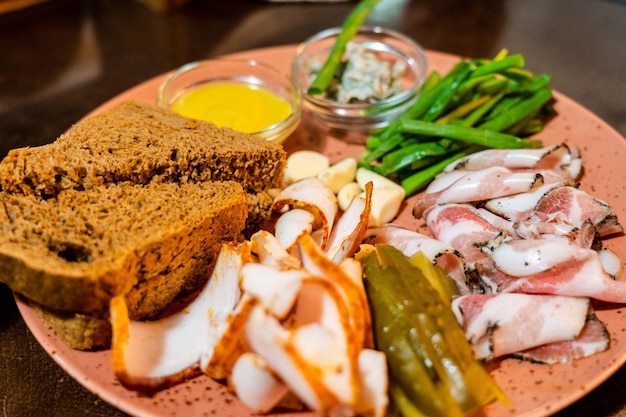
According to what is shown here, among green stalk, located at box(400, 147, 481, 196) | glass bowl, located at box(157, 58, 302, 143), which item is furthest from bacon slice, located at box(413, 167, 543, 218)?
glass bowl, located at box(157, 58, 302, 143)

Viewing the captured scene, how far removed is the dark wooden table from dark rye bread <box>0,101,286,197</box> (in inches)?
65.1

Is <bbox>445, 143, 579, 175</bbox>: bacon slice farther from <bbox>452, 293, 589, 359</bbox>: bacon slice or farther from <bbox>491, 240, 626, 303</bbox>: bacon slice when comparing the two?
<bbox>452, 293, 589, 359</bbox>: bacon slice

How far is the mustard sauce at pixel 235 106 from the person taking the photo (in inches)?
139

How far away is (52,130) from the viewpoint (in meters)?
4.48

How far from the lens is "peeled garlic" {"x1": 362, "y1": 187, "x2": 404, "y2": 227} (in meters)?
3.05

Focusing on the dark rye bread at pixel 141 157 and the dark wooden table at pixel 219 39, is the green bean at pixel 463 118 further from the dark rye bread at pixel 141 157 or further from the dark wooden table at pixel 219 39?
the dark wooden table at pixel 219 39

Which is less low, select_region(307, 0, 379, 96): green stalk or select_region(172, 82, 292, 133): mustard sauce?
select_region(307, 0, 379, 96): green stalk

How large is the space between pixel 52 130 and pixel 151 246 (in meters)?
2.62

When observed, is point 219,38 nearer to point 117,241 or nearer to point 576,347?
point 117,241

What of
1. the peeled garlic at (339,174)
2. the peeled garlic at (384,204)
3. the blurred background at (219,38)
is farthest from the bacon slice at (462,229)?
the blurred background at (219,38)

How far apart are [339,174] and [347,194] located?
0.43 ft

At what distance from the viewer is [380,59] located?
4.27m

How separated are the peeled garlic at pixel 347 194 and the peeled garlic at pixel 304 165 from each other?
0.19 m

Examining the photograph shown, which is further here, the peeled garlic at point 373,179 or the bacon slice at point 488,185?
the peeled garlic at point 373,179
